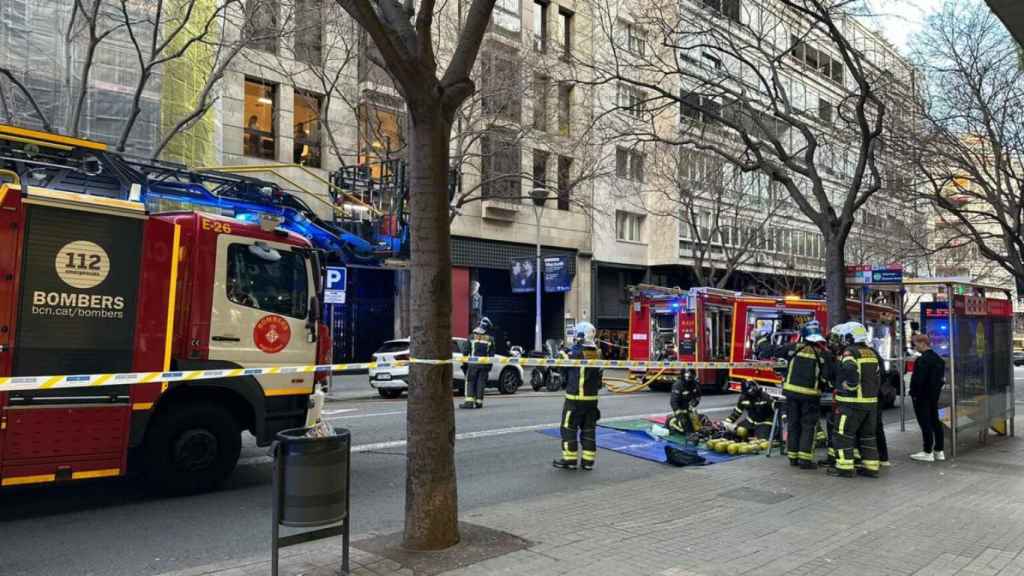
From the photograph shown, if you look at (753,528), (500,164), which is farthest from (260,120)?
(753,528)

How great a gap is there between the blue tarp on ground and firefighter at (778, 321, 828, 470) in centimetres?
101

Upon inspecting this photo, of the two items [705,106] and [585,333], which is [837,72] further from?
[585,333]

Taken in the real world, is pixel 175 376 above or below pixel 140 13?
below

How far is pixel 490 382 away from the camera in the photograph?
66.2ft

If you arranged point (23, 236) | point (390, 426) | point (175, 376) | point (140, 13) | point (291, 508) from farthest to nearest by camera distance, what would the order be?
point (140, 13) < point (390, 426) < point (175, 376) < point (23, 236) < point (291, 508)

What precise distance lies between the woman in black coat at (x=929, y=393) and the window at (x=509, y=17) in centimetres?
2058

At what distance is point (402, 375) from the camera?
58.9 ft

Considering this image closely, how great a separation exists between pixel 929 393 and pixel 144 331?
31.1 ft

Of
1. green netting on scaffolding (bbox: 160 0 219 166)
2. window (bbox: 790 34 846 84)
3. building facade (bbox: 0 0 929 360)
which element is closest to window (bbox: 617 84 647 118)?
building facade (bbox: 0 0 929 360)

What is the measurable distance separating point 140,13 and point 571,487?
57.1ft

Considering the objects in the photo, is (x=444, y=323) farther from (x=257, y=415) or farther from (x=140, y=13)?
(x=140, y=13)

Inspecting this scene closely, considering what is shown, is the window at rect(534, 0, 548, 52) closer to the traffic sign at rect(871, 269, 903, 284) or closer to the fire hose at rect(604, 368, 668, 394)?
the fire hose at rect(604, 368, 668, 394)

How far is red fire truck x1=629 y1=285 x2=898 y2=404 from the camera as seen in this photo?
1914cm

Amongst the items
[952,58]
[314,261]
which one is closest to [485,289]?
[952,58]
